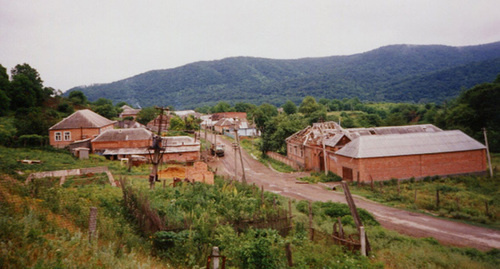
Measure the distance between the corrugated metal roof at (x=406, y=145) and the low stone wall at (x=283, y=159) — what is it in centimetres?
799

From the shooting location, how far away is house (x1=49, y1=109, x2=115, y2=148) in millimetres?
37812

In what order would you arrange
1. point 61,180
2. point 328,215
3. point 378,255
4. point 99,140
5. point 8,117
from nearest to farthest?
point 378,255, point 328,215, point 61,180, point 99,140, point 8,117

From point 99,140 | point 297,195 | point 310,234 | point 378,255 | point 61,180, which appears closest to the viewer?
point 378,255

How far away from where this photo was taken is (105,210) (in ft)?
33.4

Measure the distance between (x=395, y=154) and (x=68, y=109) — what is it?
61.2m

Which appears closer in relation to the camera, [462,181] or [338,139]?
[462,181]

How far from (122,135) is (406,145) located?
1384 inches

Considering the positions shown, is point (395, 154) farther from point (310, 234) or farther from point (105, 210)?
point (105, 210)

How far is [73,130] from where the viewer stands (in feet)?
127

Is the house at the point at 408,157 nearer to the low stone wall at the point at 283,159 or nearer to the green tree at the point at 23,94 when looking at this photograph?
the low stone wall at the point at 283,159

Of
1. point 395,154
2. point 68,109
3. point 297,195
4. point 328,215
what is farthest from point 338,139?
point 68,109

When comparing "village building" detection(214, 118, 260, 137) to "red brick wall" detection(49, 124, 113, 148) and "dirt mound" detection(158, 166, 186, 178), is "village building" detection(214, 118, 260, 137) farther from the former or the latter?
"dirt mound" detection(158, 166, 186, 178)

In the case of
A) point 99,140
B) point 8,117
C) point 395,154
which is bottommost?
point 395,154

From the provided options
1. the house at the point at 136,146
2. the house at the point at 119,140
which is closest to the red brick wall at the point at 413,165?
the house at the point at 136,146
